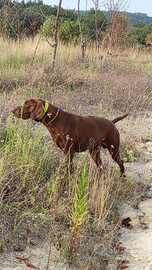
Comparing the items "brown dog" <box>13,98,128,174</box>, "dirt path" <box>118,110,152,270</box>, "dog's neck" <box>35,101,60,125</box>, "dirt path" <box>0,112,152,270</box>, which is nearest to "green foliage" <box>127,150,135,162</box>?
"dirt path" <box>118,110,152,270</box>

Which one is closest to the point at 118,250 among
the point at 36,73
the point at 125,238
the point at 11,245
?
the point at 125,238

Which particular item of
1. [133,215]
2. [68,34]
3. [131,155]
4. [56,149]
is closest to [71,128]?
[56,149]

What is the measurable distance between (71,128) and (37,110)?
0.47 metres

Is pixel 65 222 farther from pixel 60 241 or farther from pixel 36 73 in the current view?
pixel 36 73

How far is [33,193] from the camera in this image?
10.5ft

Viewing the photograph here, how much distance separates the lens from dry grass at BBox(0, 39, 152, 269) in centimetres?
284

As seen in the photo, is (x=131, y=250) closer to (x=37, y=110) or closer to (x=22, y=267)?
(x=22, y=267)

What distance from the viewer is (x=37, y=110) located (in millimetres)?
3236

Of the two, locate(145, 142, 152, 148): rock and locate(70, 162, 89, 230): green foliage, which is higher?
locate(70, 162, 89, 230): green foliage

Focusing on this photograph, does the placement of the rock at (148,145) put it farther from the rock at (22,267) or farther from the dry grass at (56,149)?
the rock at (22,267)

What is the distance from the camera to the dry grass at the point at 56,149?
2844 millimetres

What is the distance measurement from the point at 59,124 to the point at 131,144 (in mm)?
2205

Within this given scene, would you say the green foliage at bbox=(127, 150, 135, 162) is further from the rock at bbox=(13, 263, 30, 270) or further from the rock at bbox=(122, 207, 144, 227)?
the rock at bbox=(13, 263, 30, 270)

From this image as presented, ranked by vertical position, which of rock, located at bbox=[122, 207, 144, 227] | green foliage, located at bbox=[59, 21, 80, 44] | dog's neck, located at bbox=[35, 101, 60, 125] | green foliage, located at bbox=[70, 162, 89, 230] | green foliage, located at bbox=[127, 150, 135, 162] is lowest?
rock, located at bbox=[122, 207, 144, 227]
